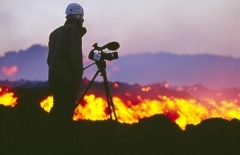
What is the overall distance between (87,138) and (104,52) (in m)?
2.08

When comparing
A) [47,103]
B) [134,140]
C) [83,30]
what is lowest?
[47,103]

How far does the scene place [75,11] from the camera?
927 cm

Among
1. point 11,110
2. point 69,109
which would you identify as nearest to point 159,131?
point 69,109

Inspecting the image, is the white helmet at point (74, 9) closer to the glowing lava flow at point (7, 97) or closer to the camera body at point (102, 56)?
the camera body at point (102, 56)

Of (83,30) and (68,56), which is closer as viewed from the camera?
(68,56)

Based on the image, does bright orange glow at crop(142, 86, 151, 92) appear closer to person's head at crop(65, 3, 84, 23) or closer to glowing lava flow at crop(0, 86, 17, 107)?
glowing lava flow at crop(0, 86, 17, 107)

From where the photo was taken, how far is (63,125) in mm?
9555

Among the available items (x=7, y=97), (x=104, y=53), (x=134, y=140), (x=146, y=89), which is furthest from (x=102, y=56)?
(x=146, y=89)

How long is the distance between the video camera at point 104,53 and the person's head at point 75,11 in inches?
42.8

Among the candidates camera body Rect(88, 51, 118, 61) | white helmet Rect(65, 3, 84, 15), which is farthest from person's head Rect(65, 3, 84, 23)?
camera body Rect(88, 51, 118, 61)

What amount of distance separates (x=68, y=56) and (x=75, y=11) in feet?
3.25

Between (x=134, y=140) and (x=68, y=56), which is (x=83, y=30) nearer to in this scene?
(x=68, y=56)

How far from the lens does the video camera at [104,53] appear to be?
10.1m

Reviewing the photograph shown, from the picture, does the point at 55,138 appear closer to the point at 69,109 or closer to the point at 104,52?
the point at 69,109
